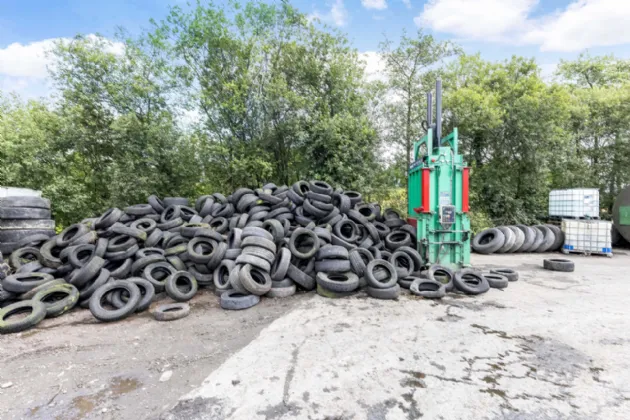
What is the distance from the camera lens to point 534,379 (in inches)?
95.2

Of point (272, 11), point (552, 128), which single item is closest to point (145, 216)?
point (272, 11)

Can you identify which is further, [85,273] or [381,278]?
[381,278]

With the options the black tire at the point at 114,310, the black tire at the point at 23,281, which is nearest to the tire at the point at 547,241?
the black tire at the point at 114,310

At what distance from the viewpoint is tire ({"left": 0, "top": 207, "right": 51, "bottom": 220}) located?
567 cm

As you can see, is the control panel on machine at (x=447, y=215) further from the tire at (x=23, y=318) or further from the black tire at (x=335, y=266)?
the tire at (x=23, y=318)

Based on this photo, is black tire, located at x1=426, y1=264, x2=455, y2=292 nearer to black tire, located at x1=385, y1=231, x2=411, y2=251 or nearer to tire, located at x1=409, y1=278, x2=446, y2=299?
tire, located at x1=409, y1=278, x2=446, y2=299

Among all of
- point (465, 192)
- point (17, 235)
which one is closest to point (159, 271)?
point (17, 235)

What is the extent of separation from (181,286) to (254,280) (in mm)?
1233

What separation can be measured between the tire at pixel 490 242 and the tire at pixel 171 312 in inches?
312

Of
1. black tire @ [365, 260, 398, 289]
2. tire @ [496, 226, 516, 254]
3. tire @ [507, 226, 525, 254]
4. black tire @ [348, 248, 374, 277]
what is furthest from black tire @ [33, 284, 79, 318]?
tire @ [507, 226, 525, 254]

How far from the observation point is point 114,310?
393cm

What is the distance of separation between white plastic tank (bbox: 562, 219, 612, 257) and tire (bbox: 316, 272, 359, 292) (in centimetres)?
761

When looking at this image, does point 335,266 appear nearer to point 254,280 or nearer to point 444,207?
point 254,280

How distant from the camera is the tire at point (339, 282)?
457cm
